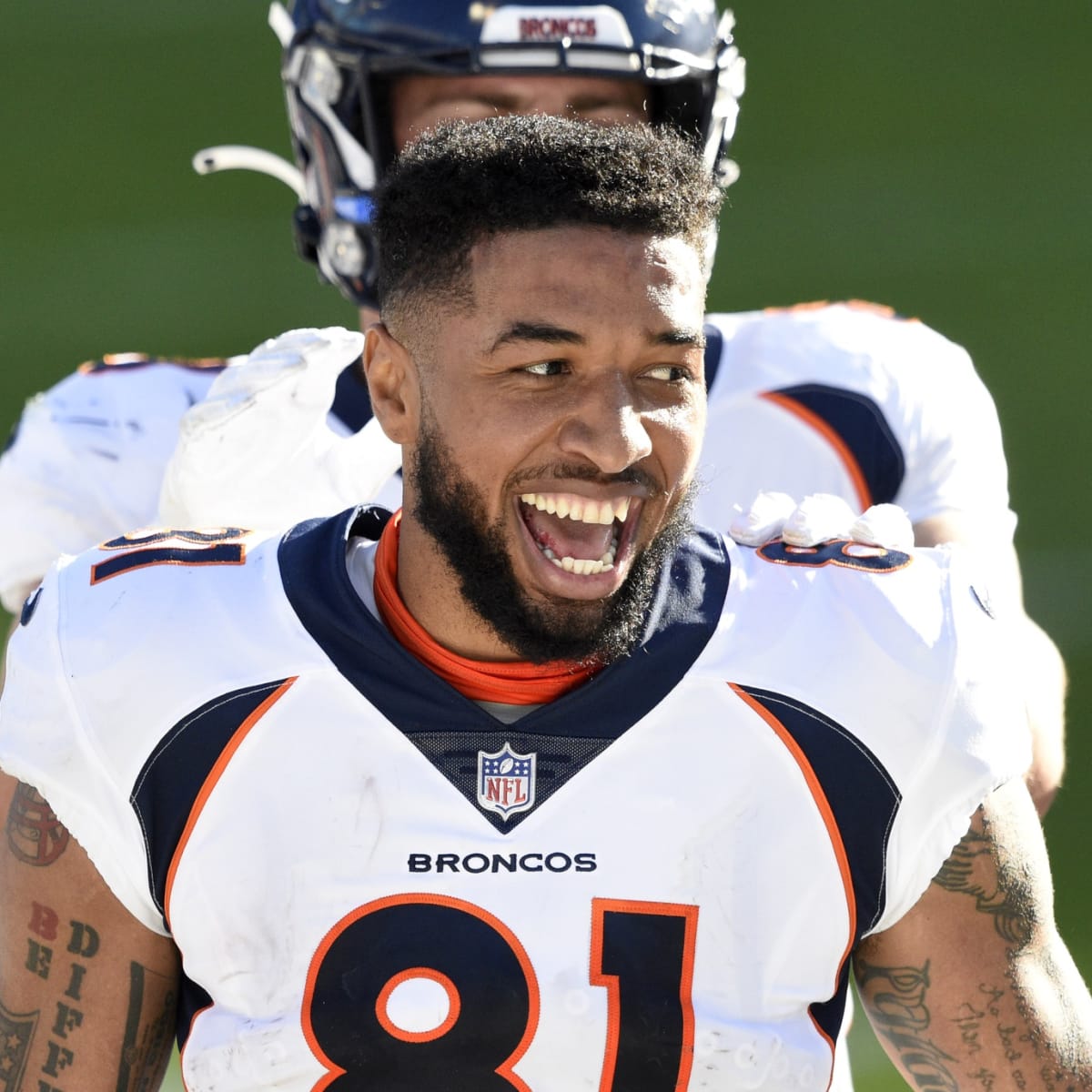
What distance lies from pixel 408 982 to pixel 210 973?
0.17m

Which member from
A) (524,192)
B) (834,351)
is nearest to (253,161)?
(834,351)

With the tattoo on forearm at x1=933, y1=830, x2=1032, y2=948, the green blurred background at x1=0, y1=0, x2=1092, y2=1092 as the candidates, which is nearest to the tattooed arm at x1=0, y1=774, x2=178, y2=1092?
the tattoo on forearm at x1=933, y1=830, x2=1032, y2=948

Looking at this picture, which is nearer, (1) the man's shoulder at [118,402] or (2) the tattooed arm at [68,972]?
(2) the tattooed arm at [68,972]

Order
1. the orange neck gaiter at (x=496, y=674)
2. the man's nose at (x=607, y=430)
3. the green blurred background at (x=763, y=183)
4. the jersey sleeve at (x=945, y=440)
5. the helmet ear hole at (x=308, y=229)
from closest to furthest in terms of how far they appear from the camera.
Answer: the man's nose at (x=607, y=430)
the orange neck gaiter at (x=496, y=674)
the jersey sleeve at (x=945, y=440)
the helmet ear hole at (x=308, y=229)
the green blurred background at (x=763, y=183)

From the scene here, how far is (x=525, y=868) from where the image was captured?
167cm

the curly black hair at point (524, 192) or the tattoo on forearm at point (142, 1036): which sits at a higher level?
the curly black hair at point (524, 192)

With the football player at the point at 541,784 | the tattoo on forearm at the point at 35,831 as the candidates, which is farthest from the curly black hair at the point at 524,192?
the tattoo on forearm at the point at 35,831

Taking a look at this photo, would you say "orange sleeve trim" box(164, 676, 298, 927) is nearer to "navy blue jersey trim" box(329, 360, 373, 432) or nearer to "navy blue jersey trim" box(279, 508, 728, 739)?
"navy blue jersey trim" box(279, 508, 728, 739)

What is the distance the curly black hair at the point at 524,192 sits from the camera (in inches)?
65.8

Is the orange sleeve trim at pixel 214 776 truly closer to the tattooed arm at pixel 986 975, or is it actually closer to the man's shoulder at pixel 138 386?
the tattooed arm at pixel 986 975

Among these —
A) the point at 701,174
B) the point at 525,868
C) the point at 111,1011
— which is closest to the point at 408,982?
the point at 525,868

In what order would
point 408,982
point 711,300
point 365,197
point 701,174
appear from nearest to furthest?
point 408,982, point 701,174, point 365,197, point 711,300

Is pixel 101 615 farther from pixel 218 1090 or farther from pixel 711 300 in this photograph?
pixel 711 300

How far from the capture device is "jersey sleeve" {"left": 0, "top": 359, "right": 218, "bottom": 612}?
2.45 m
